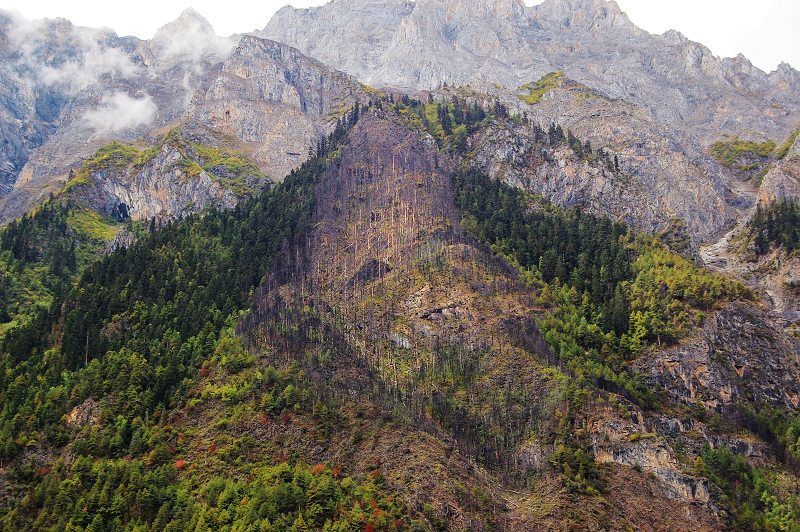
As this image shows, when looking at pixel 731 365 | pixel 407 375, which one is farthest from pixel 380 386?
pixel 731 365

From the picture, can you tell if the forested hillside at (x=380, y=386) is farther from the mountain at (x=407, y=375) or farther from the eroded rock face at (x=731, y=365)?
the eroded rock face at (x=731, y=365)

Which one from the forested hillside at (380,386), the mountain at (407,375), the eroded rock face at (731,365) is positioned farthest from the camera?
the eroded rock face at (731,365)

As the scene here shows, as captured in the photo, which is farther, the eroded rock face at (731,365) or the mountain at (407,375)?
the eroded rock face at (731,365)

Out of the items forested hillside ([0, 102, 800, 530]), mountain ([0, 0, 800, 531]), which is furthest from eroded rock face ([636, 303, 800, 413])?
forested hillside ([0, 102, 800, 530])

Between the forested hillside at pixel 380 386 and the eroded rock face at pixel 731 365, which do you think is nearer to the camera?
the forested hillside at pixel 380 386

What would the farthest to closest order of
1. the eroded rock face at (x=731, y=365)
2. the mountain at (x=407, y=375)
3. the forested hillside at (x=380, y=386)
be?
the eroded rock face at (x=731, y=365) < the mountain at (x=407, y=375) < the forested hillside at (x=380, y=386)

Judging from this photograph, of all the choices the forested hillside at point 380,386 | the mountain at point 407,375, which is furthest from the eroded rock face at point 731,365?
the forested hillside at point 380,386

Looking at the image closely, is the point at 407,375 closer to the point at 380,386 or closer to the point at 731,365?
the point at 380,386

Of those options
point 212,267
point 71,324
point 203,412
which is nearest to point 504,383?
point 203,412

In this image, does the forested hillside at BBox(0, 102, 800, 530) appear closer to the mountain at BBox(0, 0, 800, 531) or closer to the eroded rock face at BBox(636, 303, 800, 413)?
the mountain at BBox(0, 0, 800, 531)
